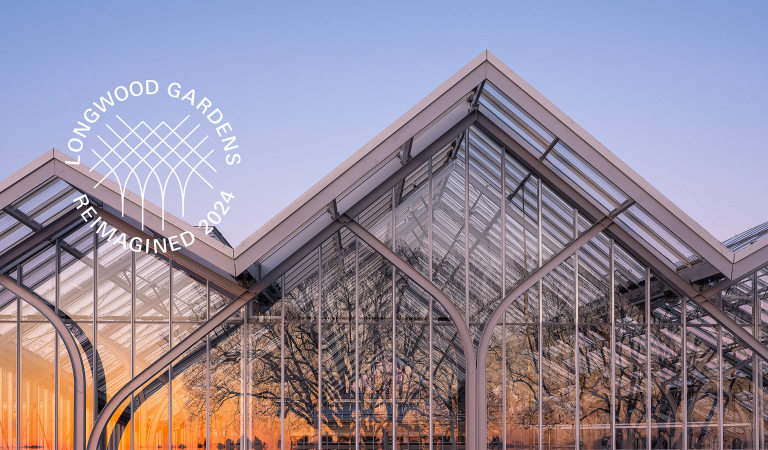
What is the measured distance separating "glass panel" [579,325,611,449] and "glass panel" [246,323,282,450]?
6073 millimetres

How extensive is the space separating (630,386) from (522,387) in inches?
86.2

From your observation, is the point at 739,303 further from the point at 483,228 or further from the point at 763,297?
the point at 483,228

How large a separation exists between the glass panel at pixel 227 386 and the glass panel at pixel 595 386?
682cm

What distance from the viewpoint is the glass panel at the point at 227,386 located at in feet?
42.8

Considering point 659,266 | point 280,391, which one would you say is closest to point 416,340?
point 280,391

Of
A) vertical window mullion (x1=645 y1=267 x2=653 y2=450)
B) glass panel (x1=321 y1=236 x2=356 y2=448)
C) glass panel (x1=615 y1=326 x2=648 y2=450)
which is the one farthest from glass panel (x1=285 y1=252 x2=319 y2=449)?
vertical window mullion (x1=645 y1=267 x2=653 y2=450)

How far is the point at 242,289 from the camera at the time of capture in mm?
12867

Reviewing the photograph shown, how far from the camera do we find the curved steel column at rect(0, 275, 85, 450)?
41.4 feet

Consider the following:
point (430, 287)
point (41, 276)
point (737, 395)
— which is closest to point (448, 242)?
point (430, 287)

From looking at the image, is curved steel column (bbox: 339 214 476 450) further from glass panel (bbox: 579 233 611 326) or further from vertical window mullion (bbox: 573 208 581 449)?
glass panel (bbox: 579 233 611 326)

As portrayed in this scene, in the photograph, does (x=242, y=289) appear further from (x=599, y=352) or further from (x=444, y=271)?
(x=599, y=352)

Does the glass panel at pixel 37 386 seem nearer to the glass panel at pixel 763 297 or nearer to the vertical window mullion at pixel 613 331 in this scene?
the vertical window mullion at pixel 613 331

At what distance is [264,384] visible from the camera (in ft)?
43.3

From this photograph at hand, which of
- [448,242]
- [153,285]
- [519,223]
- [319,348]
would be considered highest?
[519,223]
